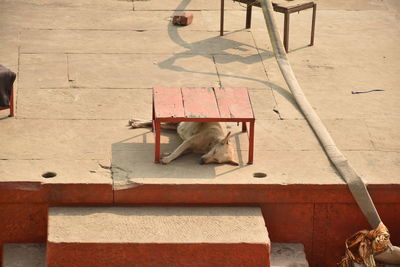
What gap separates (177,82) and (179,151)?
1.79m

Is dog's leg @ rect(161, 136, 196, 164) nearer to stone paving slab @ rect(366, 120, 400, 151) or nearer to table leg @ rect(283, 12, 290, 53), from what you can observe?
stone paving slab @ rect(366, 120, 400, 151)

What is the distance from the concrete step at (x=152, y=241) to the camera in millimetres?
7828

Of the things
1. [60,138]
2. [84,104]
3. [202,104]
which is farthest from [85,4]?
[202,104]

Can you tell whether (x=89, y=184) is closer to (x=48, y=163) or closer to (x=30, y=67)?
(x=48, y=163)

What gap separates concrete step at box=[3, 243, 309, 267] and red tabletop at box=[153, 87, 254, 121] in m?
1.22

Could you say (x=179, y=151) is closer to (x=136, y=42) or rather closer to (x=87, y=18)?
(x=136, y=42)

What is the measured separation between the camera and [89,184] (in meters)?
8.22

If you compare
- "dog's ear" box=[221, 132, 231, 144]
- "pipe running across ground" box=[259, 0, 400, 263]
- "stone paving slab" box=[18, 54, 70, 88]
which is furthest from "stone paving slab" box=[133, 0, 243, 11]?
"dog's ear" box=[221, 132, 231, 144]

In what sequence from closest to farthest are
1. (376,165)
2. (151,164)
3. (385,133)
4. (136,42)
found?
(151,164) → (376,165) → (385,133) → (136,42)

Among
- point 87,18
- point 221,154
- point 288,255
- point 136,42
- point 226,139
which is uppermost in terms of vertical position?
point 87,18

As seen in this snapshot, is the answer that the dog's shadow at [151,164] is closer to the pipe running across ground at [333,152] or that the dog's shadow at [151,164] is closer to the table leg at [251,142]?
the table leg at [251,142]

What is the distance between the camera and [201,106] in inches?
341

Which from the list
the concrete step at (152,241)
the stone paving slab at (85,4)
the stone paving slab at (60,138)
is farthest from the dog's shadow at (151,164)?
the stone paving slab at (85,4)

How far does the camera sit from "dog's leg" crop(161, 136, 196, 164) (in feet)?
28.4
